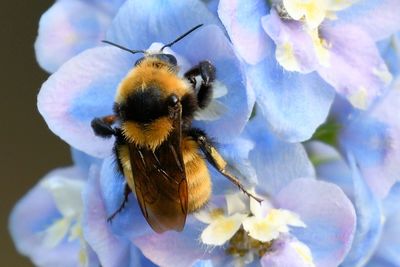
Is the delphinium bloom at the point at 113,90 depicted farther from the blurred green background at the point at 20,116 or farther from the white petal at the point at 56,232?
the blurred green background at the point at 20,116

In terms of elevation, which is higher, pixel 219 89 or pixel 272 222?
pixel 219 89

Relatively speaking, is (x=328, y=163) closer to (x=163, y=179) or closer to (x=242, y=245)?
(x=242, y=245)

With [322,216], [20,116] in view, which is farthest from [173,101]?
[20,116]

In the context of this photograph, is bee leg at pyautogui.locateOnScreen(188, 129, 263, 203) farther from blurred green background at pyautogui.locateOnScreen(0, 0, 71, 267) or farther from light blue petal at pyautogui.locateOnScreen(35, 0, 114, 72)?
blurred green background at pyautogui.locateOnScreen(0, 0, 71, 267)

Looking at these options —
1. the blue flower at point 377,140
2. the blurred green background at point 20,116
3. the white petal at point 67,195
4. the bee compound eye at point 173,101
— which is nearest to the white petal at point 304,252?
the blue flower at point 377,140

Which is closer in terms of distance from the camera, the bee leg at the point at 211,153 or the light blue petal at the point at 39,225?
the bee leg at the point at 211,153

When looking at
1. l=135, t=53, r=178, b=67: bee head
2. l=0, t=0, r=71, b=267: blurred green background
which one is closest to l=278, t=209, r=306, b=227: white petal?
l=135, t=53, r=178, b=67: bee head
